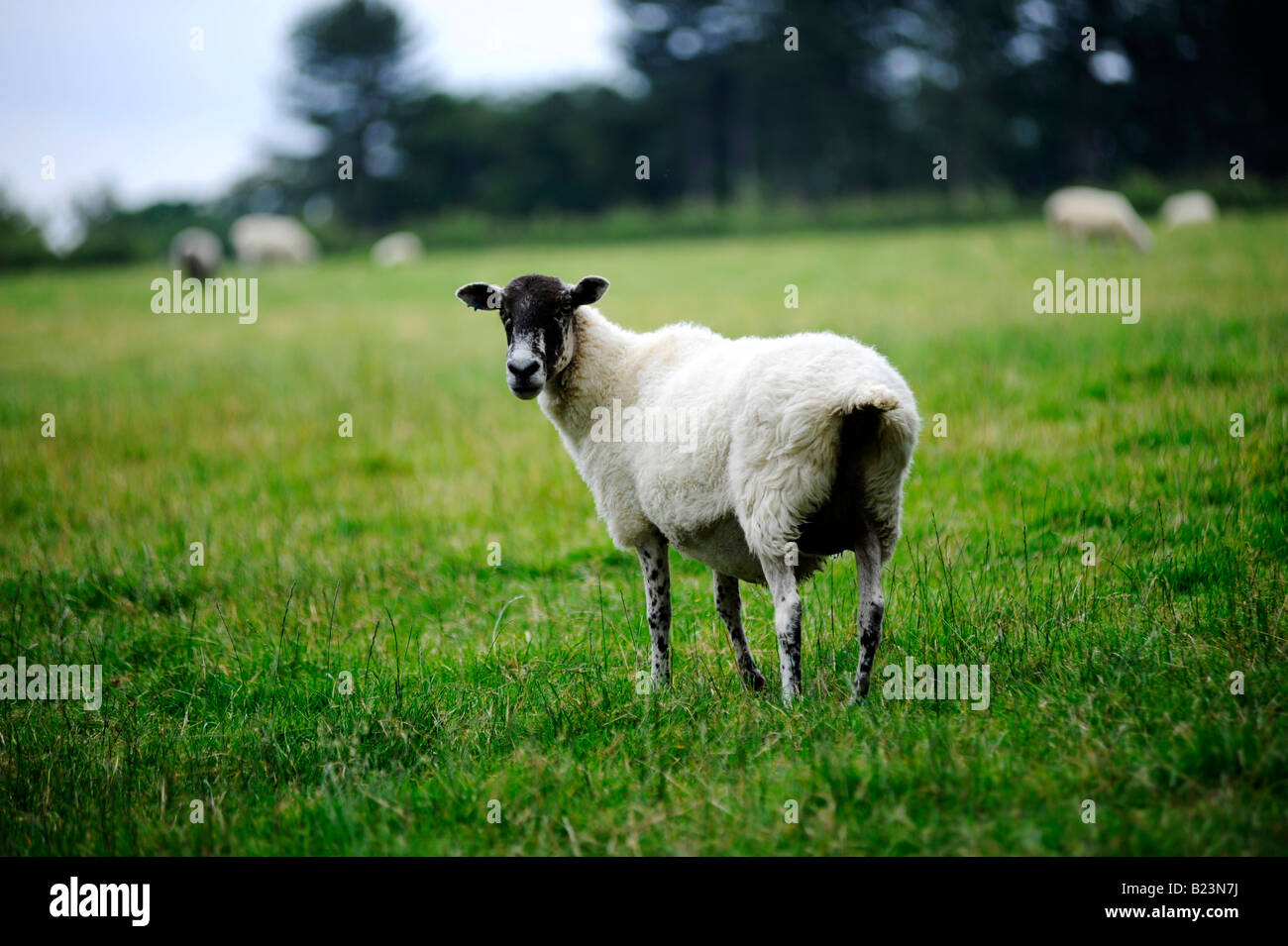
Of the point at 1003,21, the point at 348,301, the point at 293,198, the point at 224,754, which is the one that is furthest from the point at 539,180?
the point at 224,754

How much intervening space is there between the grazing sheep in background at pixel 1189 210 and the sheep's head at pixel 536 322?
87.1ft

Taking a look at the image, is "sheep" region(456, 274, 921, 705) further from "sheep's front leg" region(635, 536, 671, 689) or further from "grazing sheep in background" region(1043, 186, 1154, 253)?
"grazing sheep in background" region(1043, 186, 1154, 253)

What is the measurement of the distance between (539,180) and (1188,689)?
5379cm

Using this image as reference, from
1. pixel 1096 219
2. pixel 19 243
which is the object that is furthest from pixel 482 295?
pixel 19 243

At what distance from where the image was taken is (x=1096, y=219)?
74.5 ft

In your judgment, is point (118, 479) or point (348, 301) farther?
point (348, 301)

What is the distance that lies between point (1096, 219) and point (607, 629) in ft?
68.6

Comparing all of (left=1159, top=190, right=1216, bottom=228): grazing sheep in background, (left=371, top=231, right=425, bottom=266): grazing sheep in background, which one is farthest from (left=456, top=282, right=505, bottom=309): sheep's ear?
(left=371, top=231, right=425, bottom=266): grazing sheep in background

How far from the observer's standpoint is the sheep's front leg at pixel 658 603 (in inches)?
200

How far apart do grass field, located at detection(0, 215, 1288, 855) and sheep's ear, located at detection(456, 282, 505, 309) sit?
1894mm

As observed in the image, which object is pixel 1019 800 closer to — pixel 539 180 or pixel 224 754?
pixel 224 754

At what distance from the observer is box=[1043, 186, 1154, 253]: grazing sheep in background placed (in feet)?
73.4

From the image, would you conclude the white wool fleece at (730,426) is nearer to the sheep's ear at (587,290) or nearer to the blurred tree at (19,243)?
the sheep's ear at (587,290)

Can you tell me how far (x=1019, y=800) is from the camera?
3.53m
